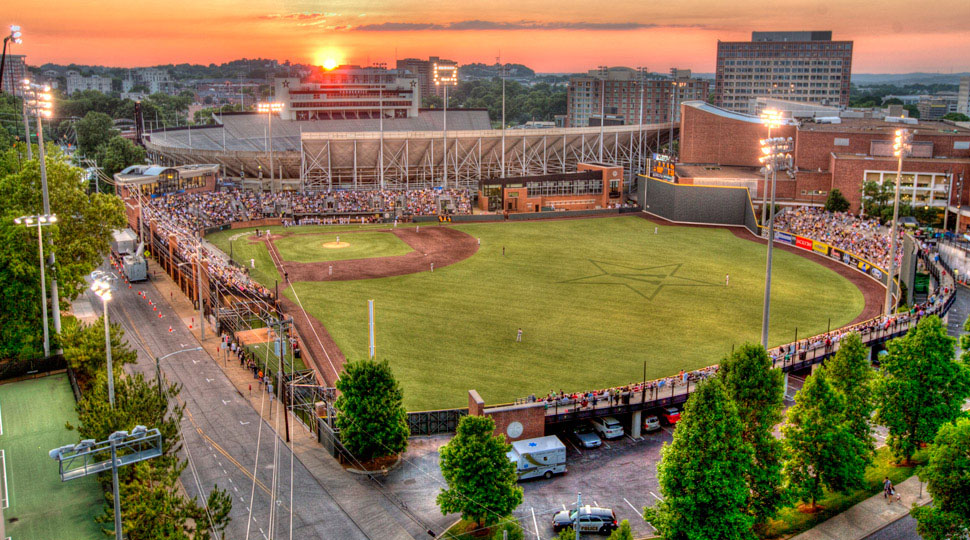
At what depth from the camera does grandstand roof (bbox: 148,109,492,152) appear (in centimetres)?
10169

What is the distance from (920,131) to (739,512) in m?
72.1

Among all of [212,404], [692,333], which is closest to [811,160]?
[692,333]

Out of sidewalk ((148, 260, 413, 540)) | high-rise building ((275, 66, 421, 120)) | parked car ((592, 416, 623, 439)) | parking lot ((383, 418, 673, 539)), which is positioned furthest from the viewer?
high-rise building ((275, 66, 421, 120))

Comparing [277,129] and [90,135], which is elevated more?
[277,129]

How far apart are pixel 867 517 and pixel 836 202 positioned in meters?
54.2

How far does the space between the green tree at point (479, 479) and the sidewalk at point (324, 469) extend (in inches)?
83.0

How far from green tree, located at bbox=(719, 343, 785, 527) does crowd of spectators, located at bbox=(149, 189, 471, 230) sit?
193 ft

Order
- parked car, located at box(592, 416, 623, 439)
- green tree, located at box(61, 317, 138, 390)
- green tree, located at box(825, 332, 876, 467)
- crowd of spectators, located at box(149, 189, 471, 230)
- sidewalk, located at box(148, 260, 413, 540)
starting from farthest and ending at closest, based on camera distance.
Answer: crowd of spectators, located at box(149, 189, 471, 230) → parked car, located at box(592, 416, 623, 439) → green tree, located at box(61, 317, 138, 390) → green tree, located at box(825, 332, 876, 467) → sidewalk, located at box(148, 260, 413, 540)

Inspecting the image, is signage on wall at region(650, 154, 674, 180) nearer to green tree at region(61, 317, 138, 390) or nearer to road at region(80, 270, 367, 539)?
road at region(80, 270, 367, 539)

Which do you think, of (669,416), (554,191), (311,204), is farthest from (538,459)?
(554,191)

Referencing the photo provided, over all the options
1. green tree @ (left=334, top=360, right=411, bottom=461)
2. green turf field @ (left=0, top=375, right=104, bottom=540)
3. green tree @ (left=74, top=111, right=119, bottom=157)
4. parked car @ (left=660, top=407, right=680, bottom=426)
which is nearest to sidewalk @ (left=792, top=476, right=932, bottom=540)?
parked car @ (left=660, top=407, right=680, bottom=426)

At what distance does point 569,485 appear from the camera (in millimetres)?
28094

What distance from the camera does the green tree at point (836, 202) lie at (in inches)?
2901

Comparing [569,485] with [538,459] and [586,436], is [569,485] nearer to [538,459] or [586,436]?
[538,459]
